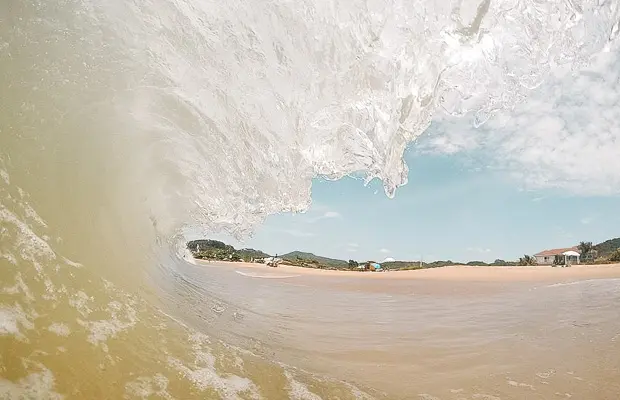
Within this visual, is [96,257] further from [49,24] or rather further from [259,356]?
[49,24]

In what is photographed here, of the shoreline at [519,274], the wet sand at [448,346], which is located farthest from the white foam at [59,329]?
the shoreline at [519,274]

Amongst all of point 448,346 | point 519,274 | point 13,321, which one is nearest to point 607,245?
point 519,274

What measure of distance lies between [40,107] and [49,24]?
0.83 meters

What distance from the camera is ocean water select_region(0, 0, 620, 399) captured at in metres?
3.22

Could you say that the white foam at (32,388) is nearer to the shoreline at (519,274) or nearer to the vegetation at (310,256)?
the shoreline at (519,274)

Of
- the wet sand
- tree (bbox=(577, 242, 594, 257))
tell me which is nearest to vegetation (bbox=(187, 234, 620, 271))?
tree (bbox=(577, 242, 594, 257))

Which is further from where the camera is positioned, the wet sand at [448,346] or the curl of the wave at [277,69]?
the curl of the wave at [277,69]

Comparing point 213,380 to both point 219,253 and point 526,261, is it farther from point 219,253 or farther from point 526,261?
point 219,253

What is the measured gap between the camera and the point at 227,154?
690cm

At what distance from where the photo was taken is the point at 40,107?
439 cm

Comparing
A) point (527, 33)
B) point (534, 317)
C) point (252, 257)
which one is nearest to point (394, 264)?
point (252, 257)

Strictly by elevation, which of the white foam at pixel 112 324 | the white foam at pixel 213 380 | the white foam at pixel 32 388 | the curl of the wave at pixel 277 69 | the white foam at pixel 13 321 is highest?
the curl of the wave at pixel 277 69

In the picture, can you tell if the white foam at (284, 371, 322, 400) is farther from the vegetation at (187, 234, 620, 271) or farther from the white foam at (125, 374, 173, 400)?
the vegetation at (187, 234, 620, 271)

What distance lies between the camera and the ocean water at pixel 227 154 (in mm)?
3221
